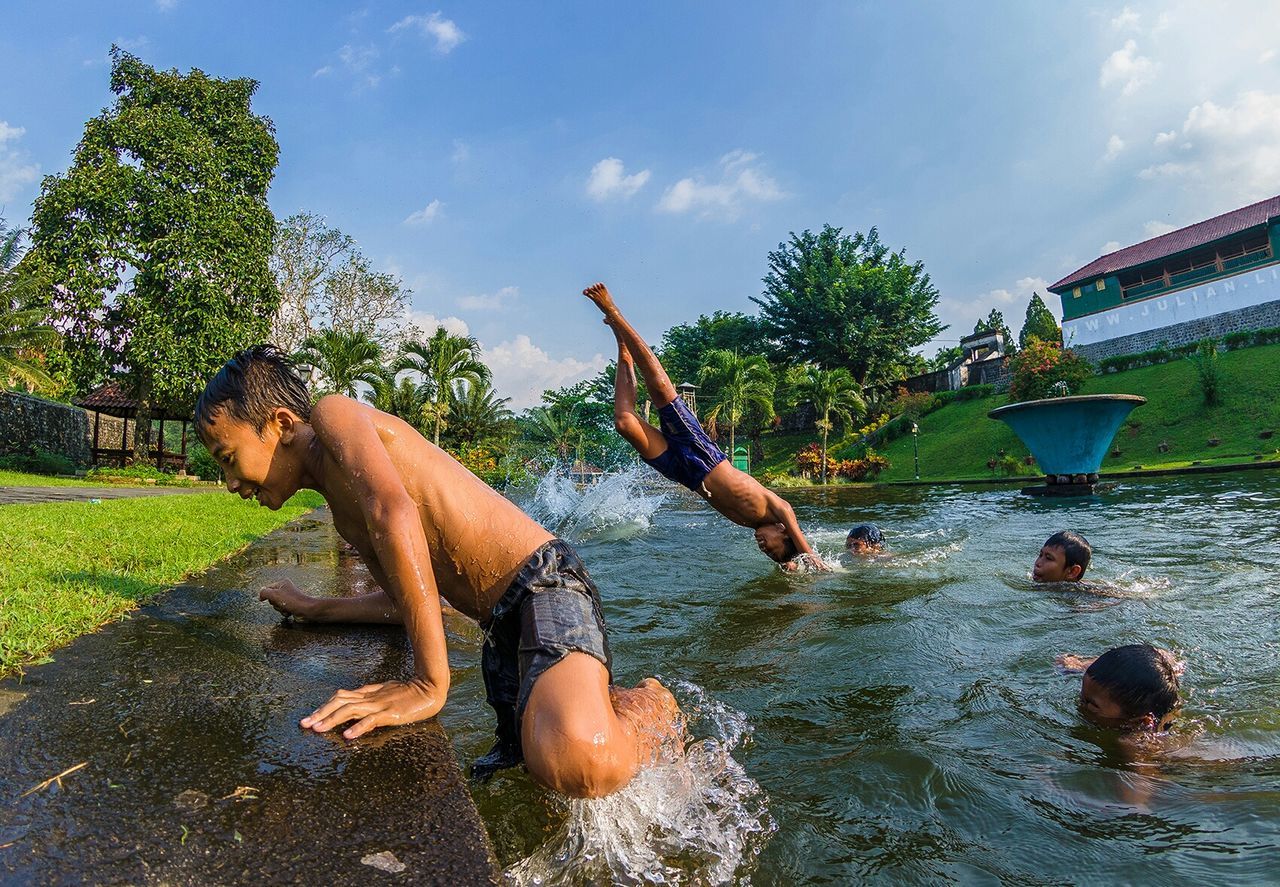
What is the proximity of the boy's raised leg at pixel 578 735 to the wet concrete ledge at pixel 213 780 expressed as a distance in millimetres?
212

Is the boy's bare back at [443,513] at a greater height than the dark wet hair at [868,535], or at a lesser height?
greater

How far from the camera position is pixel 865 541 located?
769 cm

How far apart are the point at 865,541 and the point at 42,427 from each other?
102ft

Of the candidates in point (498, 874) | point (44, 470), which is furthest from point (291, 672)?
point (44, 470)

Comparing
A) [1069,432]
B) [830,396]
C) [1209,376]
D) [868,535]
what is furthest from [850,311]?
[868,535]

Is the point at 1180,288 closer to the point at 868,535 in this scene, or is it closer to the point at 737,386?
the point at 737,386

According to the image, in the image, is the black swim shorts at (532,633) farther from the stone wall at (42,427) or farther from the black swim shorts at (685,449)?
the stone wall at (42,427)

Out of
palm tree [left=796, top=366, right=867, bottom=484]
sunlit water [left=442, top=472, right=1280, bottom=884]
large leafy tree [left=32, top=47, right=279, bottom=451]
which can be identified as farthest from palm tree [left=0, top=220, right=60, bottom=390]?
palm tree [left=796, top=366, right=867, bottom=484]

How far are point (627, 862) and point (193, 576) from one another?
143 inches

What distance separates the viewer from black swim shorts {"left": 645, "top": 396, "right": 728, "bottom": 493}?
5.52m

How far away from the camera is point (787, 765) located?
236cm

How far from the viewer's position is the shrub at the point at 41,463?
21.9m

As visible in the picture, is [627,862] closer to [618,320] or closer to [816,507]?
[618,320]

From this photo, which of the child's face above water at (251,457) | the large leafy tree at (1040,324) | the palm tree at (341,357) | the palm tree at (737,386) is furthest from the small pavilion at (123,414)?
the large leafy tree at (1040,324)
